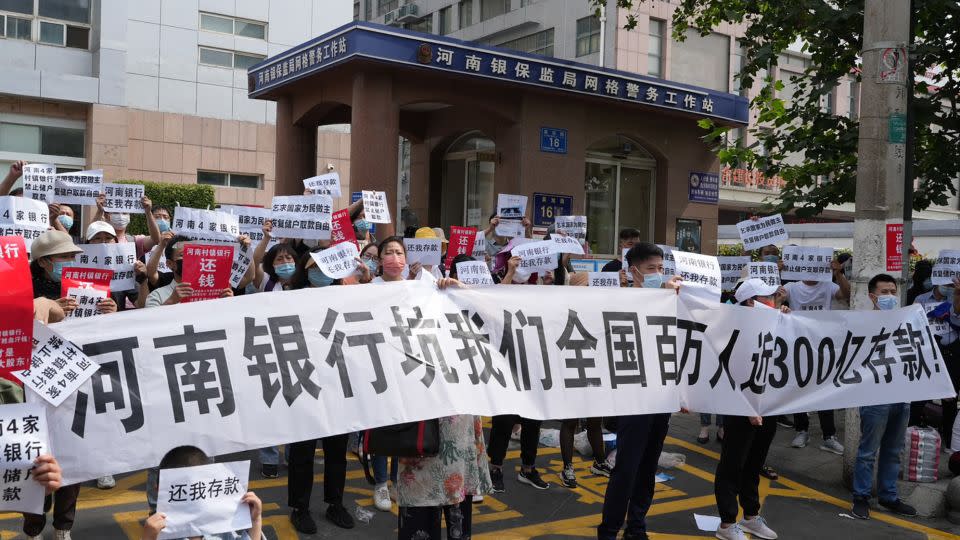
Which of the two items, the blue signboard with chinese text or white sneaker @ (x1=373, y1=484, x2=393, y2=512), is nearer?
white sneaker @ (x1=373, y1=484, x2=393, y2=512)

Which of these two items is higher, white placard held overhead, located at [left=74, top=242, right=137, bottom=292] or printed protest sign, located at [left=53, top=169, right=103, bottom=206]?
printed protest sign, located at [left=53, top=169, right=103, bottom=206]

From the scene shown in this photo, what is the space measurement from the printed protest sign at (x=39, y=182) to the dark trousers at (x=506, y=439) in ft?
13.6

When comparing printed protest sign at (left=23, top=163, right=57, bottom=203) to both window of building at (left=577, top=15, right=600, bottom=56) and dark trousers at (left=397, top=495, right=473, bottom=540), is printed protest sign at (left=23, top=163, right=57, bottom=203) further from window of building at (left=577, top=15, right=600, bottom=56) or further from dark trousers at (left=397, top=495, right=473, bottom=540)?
window of building at (left=577, top=15, right=600, bottom=56)

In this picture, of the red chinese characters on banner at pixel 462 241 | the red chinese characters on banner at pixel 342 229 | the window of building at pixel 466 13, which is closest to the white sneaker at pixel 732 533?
the red chinese characters on banner at pixel 462 241

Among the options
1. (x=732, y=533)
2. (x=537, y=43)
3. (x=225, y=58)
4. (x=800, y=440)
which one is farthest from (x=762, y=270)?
(x=537, y=43)

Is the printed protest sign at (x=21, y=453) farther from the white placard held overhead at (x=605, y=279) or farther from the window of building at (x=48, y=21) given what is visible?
the window of building at (x=48, y=21)

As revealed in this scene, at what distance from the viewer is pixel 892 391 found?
19.4ft

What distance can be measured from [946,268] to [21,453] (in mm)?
7948

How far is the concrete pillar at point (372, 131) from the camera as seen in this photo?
11266mm

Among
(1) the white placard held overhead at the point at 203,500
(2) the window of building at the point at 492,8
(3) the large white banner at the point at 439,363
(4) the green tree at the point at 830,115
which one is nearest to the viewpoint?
(1) the white placard held overhead at the point at 203,500

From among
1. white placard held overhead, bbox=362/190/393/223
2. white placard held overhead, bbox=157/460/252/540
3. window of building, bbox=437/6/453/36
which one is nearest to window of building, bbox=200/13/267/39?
window of building, bbox=437/6/453/36

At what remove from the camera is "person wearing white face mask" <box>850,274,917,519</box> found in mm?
6160

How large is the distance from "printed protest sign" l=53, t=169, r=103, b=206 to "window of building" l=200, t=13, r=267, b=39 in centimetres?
2195

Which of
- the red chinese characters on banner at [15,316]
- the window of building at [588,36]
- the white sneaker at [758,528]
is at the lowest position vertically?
the white sneaker at [758,528]
